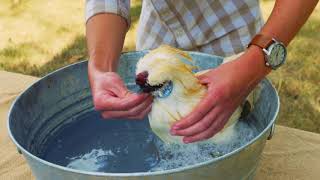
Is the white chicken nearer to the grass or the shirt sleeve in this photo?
the shirt sleeve

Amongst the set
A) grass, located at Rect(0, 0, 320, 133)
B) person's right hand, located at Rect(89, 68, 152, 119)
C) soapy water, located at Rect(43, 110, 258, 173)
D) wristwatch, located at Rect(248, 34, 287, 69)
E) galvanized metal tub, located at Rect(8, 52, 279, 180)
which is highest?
wristwatch, located at Rect(248, 34, 287, 69)

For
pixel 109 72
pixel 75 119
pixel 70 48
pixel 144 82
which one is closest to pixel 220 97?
pixel 144 82

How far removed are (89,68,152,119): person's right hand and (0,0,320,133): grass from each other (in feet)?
3.38

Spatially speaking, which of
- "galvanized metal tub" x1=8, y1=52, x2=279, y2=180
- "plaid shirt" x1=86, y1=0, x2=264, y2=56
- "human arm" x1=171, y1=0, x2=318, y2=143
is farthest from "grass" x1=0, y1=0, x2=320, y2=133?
"human arm" x1=171, y1=0, x2=318, y2=143

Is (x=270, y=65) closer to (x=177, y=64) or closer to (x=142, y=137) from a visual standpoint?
(x=177, y=64)

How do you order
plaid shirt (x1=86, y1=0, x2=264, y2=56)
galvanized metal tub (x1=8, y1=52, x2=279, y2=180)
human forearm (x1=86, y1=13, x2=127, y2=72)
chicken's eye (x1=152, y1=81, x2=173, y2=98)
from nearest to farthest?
galvanized metal tub (x1=8, y1=52, x2=279, y2=180) → chicken's eye (x1=152, y1=81, x2=173, y2=98) → human forearm (x1=86, y1=13, x2=127, y2=72) → plaid shirt (x1=86, y1=0, x2=264, y2=56)

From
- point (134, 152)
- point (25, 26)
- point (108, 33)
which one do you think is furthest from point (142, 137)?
point (25, 26)

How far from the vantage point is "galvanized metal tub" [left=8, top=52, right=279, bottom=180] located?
0.80 metres

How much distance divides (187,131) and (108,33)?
329 millimetres

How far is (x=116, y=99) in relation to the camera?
95cm

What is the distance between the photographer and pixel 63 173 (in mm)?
806

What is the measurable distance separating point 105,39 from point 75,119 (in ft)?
0.60

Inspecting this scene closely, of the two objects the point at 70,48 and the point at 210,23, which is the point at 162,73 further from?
the point at 70,48

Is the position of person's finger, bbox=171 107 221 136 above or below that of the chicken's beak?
below
